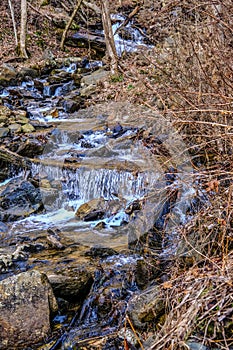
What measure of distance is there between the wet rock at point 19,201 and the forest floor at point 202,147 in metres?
2.83

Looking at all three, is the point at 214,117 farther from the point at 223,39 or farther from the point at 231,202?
the point at 231,202

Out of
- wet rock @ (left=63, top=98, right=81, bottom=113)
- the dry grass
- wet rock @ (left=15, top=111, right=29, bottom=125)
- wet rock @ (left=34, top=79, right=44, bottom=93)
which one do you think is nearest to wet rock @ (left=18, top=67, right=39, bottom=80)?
wet rock @ (left=34, top=79, right=44, bottom=93)

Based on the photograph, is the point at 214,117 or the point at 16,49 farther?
the point at 16,49

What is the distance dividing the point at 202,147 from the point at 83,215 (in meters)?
3.41

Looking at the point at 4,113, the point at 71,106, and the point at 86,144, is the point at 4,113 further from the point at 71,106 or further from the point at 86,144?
the point at 86,144

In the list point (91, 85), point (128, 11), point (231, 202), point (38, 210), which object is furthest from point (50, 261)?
point (128, 11)

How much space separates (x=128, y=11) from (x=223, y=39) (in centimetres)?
1366

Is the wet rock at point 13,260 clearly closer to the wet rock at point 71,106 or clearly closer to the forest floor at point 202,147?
the forest floor at point 202,147

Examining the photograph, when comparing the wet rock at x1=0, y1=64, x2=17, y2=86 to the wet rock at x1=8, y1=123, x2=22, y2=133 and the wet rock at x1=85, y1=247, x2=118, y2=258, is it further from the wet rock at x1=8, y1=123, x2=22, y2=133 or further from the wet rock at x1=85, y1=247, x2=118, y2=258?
the wet rock at x1=85, y1=247, x2=118, y2=258

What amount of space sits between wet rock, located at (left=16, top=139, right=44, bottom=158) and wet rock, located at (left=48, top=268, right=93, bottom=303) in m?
4.38

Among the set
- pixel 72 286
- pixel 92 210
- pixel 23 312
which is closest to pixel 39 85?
pixel 92 210

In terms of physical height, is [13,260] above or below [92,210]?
below

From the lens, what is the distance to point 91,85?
479 inches

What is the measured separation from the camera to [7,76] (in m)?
12.8
